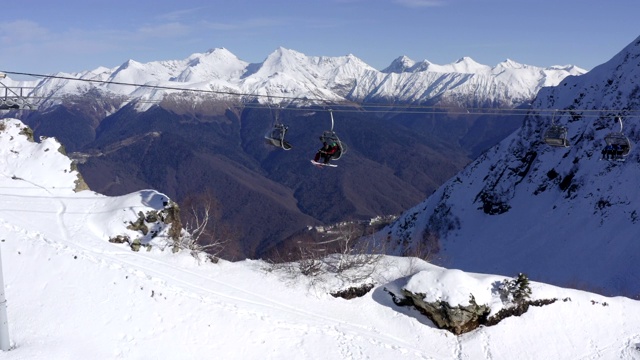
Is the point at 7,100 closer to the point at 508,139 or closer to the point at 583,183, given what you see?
the point at 583,183

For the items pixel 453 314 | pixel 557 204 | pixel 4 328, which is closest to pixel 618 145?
pixel 453 314

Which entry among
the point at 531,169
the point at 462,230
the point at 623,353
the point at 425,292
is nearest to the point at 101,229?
the point at 425,292

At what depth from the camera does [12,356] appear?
18766 mm

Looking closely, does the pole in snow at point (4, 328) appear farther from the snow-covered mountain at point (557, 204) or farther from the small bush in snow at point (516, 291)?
the snow-covered mountain at point (557, 204)

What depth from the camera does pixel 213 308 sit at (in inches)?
977

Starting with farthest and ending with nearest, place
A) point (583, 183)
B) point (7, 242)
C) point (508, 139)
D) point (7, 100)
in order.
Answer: point (508, 139)
point (583, 183)
point (7, 242)
point (7, 100)

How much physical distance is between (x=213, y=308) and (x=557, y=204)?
5749 cm

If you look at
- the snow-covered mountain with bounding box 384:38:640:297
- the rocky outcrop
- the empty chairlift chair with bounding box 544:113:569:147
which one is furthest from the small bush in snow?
the snow-covered mountain with bounding box 384:38:640:297

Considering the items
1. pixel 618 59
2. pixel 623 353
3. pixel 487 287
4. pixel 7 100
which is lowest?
pixel 623 353

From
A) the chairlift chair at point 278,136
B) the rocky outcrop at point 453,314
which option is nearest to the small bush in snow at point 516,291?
the rocky outcrop at point 453,314

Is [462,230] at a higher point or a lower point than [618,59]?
lower

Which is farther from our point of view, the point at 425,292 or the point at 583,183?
the point at 583,183

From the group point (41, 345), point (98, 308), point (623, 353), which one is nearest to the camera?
point (41, 345)

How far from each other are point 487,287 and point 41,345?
22.0m
